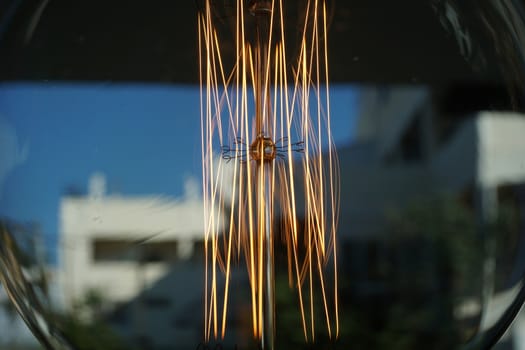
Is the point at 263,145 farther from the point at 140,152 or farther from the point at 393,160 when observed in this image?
the point at 393,160

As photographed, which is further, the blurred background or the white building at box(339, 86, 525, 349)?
the white building at box(339, 86, 525, 349)

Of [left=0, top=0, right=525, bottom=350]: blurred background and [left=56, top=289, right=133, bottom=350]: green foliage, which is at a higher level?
[left=0, top=0, right=525, bottom=350]: blurred background

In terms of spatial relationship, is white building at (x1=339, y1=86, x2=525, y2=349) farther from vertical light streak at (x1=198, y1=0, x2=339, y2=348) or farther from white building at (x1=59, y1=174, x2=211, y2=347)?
vertical light streak at (x1=198, y1=0, x2=339, y2=348)

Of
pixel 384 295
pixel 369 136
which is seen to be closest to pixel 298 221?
pixel 369 136

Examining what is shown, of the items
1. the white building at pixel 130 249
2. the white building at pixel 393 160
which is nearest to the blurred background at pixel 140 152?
the white building at pixel 130 249

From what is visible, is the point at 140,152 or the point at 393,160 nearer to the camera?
the point at 140,152

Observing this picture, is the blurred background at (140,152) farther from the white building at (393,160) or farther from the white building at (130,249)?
the white building at (393,160)

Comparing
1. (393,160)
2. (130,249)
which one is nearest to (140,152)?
(130,249)

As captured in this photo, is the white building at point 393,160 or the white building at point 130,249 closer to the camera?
the white building at point 130,249

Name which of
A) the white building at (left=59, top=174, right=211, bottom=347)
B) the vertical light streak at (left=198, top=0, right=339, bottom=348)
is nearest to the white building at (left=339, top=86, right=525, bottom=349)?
the white building at (left=59, top=174, right=211, bottom=347)
